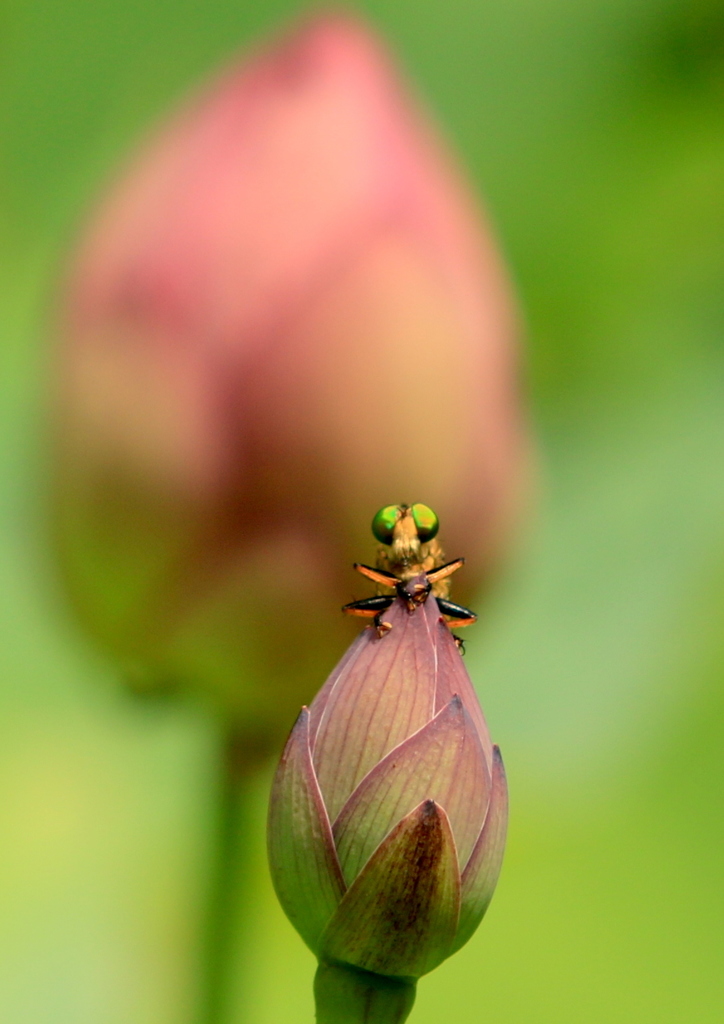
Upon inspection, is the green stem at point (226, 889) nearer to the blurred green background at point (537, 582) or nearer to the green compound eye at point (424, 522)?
the blurred green background at point (537, 582)

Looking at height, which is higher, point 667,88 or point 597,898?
point 667,88

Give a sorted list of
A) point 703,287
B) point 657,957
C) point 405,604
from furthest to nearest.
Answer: point 703,287
point 657,957
point 405,604

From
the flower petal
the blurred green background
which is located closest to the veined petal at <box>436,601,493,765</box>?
the flower petal

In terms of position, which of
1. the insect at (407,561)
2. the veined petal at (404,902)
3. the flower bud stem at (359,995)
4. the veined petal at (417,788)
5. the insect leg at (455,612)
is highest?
the insect at (407,561)

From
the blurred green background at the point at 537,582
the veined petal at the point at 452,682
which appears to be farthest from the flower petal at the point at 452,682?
the blurred green background at the point at 537,582

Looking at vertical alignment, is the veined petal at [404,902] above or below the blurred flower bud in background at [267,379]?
below

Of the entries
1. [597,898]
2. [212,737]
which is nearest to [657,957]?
[597,898]

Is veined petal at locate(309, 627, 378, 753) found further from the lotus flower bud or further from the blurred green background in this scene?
the blurred green background

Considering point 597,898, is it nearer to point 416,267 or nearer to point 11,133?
point 416,267
